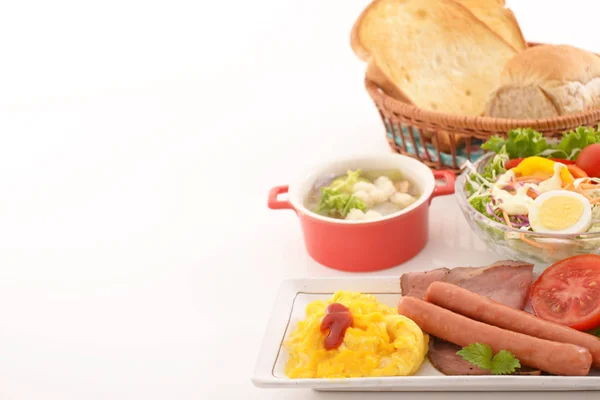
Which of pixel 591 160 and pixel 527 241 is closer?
pixel 527 241

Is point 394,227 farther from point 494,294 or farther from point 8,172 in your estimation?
point 8,172

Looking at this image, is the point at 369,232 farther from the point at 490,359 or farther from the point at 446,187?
the point at 490,359

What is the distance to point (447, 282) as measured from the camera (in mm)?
2283

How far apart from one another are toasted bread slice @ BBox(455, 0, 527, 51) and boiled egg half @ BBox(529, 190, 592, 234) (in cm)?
143

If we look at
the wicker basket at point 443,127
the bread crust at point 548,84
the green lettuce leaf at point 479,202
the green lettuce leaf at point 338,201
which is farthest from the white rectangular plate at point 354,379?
the bread crust at point 548,84

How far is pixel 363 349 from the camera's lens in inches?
78.1

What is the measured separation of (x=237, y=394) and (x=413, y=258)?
956 mm

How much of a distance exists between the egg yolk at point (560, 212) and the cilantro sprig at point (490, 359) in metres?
0.61

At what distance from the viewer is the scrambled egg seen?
1.96 metres

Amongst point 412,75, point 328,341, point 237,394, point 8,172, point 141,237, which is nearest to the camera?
point 328,341

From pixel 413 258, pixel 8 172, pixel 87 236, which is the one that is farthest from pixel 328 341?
pixel 8 172

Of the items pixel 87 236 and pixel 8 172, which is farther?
pixel 8 172

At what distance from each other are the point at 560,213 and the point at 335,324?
3.04 feet

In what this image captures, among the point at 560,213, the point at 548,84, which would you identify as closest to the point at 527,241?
the point at 560,213
